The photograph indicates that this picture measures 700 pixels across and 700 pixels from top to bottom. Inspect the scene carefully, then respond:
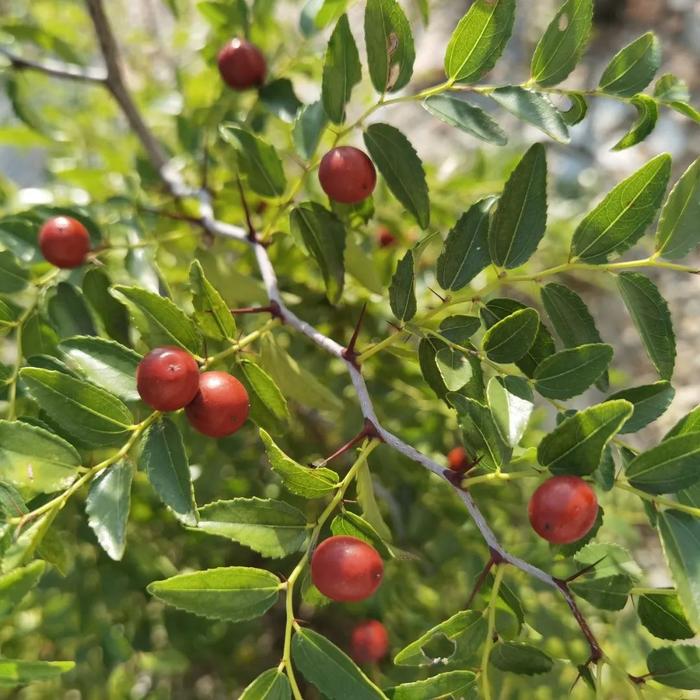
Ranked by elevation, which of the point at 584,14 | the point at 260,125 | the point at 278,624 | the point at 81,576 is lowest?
the point at 278,624

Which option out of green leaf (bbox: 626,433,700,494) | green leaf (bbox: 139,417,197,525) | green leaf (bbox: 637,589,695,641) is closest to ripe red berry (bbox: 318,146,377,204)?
green leaf (bbox: 139,417,197,525)

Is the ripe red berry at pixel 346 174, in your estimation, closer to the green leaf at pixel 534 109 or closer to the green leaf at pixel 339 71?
the green leaf at pixel 339 71

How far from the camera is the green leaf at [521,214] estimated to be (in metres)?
0.81

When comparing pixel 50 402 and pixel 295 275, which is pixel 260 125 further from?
pixel 50 402

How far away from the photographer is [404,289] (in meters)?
0.85

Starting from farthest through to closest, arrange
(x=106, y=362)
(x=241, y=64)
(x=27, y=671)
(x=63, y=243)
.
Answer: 1. (x=241, y=64)
2. (x=63, y=243)
3. (x=106, y=362)
4. (x=27, y=671)

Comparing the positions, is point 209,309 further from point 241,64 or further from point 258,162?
point 241,64

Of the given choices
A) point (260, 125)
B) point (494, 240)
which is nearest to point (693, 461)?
point (494, 240)

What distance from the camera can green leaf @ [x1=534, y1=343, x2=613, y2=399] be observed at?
0.78 meters

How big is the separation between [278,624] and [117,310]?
1.25 m

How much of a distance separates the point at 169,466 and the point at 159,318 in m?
0.16

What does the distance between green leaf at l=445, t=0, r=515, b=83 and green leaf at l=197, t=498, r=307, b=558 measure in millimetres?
544

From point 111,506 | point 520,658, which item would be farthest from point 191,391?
point 520,658

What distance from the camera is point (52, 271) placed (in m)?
1.13
